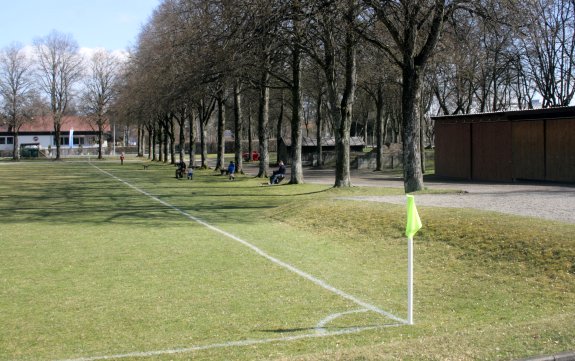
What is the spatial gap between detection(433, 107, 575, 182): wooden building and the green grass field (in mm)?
15203

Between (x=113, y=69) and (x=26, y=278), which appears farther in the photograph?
(x=113, y=69)

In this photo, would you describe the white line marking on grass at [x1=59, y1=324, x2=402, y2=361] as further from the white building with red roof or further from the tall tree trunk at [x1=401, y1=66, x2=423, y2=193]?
the white building with red roof

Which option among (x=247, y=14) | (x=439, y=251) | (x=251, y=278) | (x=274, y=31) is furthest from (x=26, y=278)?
(x=274, y=31)

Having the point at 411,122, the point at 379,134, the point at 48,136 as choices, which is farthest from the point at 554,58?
the point at 48,136

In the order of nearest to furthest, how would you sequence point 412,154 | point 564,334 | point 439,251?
1. point 564,334
2. point 439,251
3. point 412,154

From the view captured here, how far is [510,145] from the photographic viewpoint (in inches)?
1230

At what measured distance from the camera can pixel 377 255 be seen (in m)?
13.0

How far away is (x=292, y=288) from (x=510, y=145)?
80.5 ft

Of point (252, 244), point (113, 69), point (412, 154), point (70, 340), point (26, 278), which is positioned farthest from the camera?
point (113, 69)

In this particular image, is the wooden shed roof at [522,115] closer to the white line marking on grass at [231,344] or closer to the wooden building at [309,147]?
the white line marking on grass at [231,344]

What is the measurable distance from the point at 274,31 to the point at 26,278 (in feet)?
45.9

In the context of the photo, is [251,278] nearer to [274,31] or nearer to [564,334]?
[564,334]

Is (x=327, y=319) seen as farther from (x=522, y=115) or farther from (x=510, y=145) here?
(x=510, y=145)

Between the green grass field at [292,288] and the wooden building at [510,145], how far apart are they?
15.2 meters
